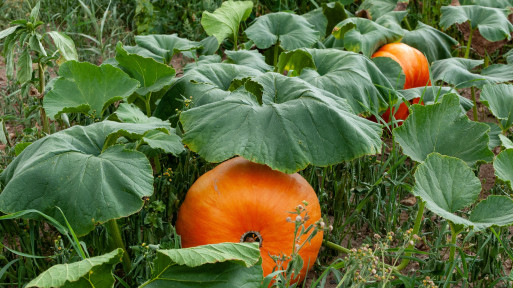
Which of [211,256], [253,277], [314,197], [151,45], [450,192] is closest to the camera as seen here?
[211,256]

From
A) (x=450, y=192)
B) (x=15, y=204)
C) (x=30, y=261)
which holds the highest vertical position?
(x=15, y=204)

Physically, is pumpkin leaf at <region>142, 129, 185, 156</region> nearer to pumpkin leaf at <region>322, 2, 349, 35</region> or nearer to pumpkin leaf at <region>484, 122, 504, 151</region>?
pumpkin leaf at <region>484, 122, 504, 151</region>

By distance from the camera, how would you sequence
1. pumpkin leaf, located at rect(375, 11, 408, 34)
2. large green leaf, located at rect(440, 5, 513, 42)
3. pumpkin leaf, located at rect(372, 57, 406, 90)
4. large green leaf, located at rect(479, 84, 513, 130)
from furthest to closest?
pumpkin leaf, located at rect(375, 11, 408, 34)
large green leaf, located at rect(440, 5, 513, 42)
pumpkin leaf, located at rect(372, 57, 406, 90)
large green leaf, located at rect(479, 84, 513, 130)

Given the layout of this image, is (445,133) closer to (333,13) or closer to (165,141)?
(165,141)

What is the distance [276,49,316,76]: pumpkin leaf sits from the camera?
2940mm

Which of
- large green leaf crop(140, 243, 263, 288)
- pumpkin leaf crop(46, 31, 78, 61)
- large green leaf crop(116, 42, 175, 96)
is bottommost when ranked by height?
large green leaf crop(140, 243, 263, 288)

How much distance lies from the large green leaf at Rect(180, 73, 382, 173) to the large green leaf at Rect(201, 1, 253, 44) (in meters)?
1.23

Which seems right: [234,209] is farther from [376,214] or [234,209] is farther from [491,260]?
[491,260]

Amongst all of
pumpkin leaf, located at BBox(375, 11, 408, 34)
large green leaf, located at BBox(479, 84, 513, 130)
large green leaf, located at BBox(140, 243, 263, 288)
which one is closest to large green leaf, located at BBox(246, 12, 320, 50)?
pumpkin leaf, located at BBox(375, 11, 408, 34)

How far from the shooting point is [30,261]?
7.09ft

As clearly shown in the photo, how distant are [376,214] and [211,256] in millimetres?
975

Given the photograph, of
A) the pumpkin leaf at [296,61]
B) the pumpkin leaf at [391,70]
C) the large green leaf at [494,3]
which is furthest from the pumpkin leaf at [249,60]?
the large green leaf at [494,3]

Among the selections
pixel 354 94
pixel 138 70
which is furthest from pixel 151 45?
pixel 354 94

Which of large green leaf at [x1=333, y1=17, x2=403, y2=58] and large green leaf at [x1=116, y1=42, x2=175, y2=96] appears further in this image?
large green leaf at [x1=333, y1=17, x2=403, y2=58]
